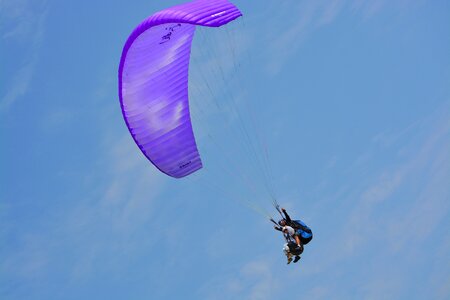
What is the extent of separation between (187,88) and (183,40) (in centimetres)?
159

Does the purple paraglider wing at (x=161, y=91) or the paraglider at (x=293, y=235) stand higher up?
the purple paraglider wing at (x=161, y=91)

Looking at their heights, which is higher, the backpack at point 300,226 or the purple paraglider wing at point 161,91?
the purple paraglider wing at point 161,91

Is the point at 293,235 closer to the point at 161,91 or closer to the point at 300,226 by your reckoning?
the point at 300,226

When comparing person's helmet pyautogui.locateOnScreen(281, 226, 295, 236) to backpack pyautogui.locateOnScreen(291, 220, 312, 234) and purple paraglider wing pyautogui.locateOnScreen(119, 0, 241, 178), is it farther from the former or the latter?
purple paraglider wing pyautogui.locateOnScreen(119, 0, 241, 178)

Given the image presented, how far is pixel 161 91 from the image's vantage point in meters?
31.6

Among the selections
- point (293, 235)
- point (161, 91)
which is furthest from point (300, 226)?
point (161, 91)

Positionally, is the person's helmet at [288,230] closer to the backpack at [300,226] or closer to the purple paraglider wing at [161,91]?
the backpack at [300,226]

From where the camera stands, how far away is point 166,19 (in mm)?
29172

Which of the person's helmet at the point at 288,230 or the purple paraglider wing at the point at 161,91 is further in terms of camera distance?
the person's helmet at the point at 288,230

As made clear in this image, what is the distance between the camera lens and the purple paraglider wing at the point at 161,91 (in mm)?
30750

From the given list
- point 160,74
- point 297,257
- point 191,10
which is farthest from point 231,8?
point 297,257

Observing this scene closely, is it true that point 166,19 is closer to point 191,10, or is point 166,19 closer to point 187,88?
point 191,10

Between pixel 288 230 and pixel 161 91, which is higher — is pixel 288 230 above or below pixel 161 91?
below

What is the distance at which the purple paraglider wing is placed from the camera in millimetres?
30750
